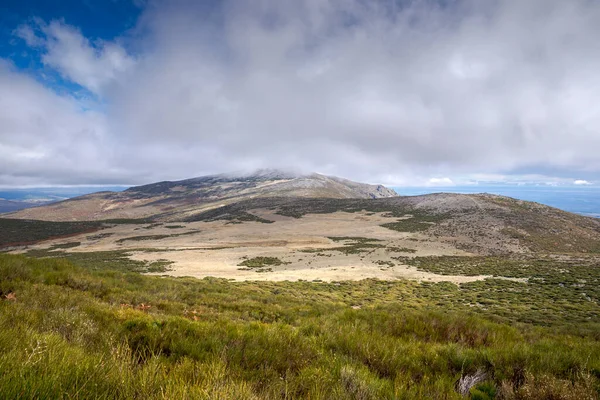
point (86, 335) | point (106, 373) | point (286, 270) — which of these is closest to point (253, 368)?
point (106, 373)

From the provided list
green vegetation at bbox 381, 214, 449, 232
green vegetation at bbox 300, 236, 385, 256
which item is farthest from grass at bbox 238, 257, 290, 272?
green vegetation at bbox 381, 214, 449, 232

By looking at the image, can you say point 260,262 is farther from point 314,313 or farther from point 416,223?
point 416,223

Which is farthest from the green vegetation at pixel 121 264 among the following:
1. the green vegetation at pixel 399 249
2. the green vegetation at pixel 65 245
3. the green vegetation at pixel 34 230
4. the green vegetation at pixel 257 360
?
the green vegetation at pixel 399 249

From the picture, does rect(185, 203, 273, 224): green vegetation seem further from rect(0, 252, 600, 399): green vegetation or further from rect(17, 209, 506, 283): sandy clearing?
rect(0, 252, 600, 399): green vegetation

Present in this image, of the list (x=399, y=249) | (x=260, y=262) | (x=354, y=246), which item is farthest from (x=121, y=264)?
(x=399, y=249)

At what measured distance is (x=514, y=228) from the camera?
6506 centimetres

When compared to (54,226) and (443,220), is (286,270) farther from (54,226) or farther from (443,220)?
(54,226)

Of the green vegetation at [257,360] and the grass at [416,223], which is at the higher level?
the green vegetation at [257,360]

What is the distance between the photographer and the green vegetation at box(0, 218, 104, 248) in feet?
223

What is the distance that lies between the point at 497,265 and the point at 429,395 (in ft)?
151

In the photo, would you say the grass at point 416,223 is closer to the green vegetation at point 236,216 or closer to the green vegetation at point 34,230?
the green vegetation at point 236,216

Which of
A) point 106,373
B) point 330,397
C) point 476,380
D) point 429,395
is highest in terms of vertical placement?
point 106,373

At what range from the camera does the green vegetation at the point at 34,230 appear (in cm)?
6806

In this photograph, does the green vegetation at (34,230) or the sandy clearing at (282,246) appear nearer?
the sandy clearing at (282,246)
